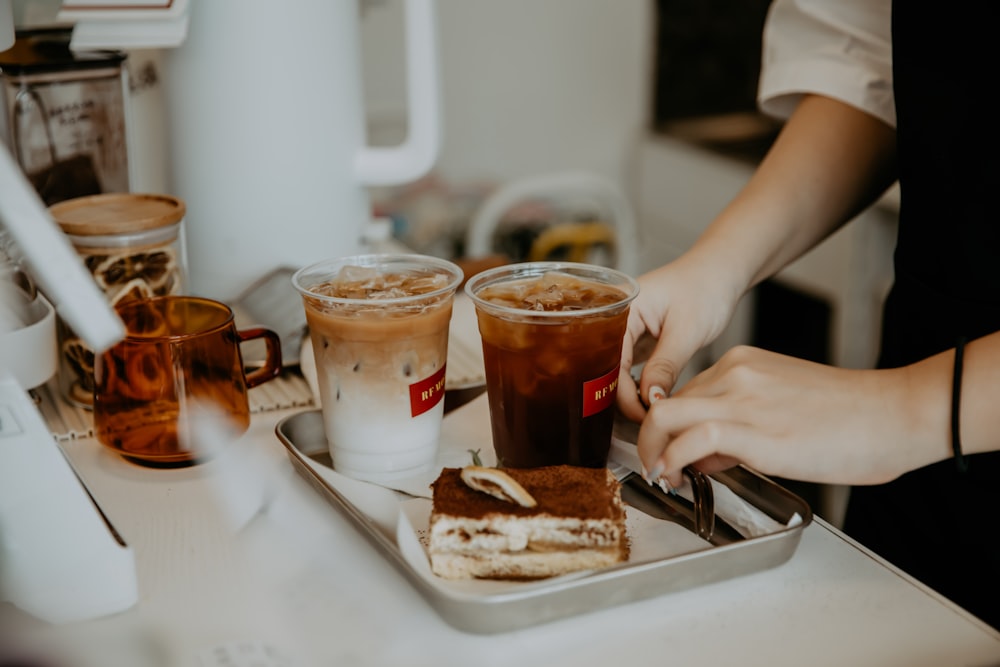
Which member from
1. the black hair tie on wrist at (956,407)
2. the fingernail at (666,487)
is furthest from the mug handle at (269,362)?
the black hair tie on wrist at (956,407)

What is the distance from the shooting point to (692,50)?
297 centimetres

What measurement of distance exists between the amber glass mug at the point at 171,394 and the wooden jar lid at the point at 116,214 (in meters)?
0.10

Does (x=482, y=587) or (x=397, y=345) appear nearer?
(x=482, y=587)

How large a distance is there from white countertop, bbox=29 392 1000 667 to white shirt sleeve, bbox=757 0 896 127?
523 millimetres

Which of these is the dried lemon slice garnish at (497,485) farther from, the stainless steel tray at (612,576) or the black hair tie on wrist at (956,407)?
the black hair tie on wrist at (956,407)

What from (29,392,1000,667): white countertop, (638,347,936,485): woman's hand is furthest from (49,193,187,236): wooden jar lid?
(638,347,936,485): woman's hand

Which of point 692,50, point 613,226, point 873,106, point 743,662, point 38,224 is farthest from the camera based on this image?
point 692,50

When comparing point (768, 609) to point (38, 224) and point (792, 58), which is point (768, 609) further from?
point (792, 58)

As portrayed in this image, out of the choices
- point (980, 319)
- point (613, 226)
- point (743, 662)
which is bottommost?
point (613, 226)

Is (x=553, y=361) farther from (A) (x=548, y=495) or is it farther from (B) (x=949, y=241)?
(B) (x=949, y=241)

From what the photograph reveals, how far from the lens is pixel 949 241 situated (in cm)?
102

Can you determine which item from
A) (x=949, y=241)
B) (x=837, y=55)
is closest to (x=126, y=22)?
(x=837, y=55)

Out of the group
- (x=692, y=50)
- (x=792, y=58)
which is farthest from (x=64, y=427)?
(x=692, y=50)

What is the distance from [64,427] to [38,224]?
0.55 m
